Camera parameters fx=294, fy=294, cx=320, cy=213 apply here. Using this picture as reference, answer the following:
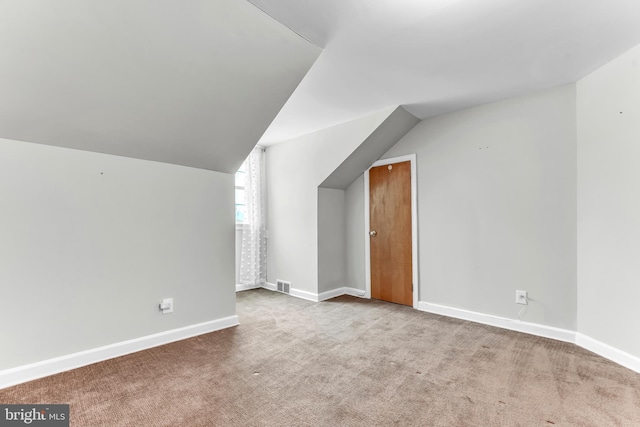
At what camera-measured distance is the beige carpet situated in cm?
160

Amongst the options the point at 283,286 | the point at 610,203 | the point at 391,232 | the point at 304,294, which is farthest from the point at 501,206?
the point at 283,286

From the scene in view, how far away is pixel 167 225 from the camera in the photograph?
2639 mm

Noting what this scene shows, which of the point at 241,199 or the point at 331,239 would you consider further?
the point at 241,199

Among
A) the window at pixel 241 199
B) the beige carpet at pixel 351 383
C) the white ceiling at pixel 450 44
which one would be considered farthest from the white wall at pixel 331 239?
the white ceiling at pixel 450 44

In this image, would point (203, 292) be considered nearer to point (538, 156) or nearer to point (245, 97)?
point (245, 97)

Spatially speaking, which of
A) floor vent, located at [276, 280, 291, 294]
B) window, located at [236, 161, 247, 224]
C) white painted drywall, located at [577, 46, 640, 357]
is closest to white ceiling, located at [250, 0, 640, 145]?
white painted drywall, located at [577, 46, 640, 357]

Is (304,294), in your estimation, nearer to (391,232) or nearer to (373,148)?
(391,232)

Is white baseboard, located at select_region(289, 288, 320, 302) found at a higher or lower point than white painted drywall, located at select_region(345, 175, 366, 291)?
lower

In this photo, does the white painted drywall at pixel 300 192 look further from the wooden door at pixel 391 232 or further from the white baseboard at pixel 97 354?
the white baseboard at pixel 97 354

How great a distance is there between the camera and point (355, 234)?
4.26 meters

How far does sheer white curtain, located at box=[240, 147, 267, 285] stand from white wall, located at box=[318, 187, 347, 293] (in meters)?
1.14

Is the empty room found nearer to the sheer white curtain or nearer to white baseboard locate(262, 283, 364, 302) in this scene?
white baseboard locate(262, 283, 364, 302)

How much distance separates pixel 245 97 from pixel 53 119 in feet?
4.10

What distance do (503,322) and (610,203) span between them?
1389 mm
